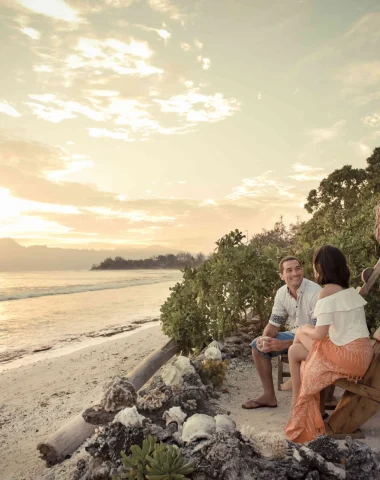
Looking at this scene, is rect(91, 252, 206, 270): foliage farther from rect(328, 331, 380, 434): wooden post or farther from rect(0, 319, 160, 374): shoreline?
rect(328, 331, 380, 434): wooden post

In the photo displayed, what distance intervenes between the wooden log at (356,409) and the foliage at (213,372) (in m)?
2.04

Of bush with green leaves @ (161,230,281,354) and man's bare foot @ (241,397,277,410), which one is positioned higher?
bush with green leaves @ (161,230,281,354)

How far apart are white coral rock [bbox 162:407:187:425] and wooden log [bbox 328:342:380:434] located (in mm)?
1473

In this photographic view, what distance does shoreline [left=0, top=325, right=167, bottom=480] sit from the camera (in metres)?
5.17

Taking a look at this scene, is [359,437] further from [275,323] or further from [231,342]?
[231,342]

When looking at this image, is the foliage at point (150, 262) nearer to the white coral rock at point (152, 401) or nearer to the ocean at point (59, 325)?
the ocean at point (59, 325)

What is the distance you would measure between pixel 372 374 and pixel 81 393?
16.3 ft

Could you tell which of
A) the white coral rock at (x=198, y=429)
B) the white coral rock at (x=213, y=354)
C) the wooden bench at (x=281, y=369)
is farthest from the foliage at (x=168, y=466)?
the white coral rock at (x=213, y=354)

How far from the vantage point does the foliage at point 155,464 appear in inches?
129

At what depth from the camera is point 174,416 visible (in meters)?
4.65

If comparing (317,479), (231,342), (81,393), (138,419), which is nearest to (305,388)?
(317,479)

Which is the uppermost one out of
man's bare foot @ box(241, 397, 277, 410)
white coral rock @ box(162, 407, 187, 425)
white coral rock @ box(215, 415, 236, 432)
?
white coral rock @ box(215, 415, 236, 432)

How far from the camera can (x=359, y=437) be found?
4445mm

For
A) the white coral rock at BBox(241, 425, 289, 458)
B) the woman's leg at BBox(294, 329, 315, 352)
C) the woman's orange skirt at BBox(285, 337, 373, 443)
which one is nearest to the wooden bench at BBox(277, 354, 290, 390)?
the woman's leg at BBox(294, 329, 315, 352)
